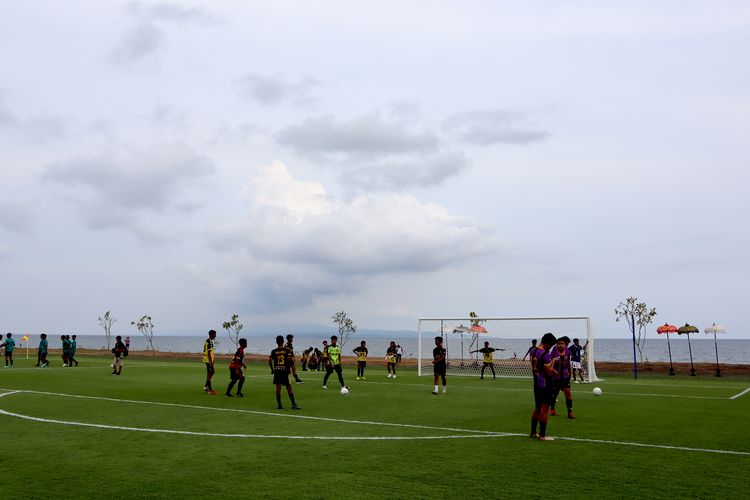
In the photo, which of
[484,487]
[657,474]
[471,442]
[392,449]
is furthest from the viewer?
[471,442]

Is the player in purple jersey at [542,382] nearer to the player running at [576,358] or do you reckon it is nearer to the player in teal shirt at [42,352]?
the player running at [576,358]

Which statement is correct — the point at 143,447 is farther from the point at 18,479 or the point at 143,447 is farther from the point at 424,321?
the point at 424,321

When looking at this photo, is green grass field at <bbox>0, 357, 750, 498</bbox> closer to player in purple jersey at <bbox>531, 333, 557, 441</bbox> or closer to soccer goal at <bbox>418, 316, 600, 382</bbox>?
player in purple jersey at <bbox>531, 333, 557, 441</bbox>

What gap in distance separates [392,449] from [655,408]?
11518 millimetres

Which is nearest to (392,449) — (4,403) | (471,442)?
(471,442)

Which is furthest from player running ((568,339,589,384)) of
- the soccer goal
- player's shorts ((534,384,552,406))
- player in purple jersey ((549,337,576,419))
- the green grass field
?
player's shorts ((534,384,552,406))

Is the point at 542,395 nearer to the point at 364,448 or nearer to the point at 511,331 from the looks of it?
the point at 364,448

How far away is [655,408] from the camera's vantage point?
64.4 feet

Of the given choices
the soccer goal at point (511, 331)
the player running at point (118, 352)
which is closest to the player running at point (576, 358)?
the soccer goal at point (511, 331)

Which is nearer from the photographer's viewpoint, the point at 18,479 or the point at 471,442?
the point at 18,479

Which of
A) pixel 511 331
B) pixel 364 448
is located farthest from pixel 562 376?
pixel 511 331

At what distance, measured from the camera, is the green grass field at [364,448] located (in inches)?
358

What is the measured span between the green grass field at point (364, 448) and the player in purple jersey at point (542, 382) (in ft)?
1.29

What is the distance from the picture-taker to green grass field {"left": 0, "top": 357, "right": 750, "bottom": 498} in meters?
9.09
